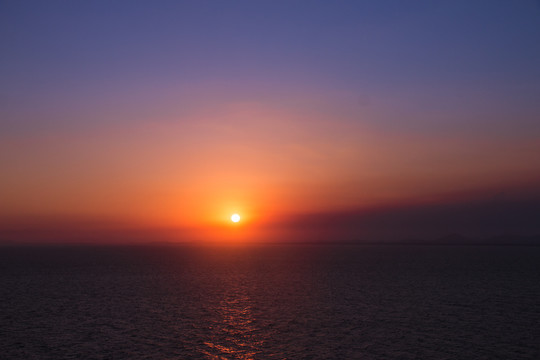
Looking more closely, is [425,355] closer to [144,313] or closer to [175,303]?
[144,313]

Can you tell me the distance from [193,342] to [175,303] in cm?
2145

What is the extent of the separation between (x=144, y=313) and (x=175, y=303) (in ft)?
24.3

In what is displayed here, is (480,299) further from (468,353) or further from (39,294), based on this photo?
(39,294)

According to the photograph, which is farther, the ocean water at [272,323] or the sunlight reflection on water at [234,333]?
the ocean water at [272,323]

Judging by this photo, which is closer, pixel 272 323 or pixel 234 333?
pixel 234 333

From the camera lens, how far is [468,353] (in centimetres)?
2948

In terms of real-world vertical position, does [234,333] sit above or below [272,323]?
above

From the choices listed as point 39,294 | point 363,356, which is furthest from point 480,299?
point 39,294

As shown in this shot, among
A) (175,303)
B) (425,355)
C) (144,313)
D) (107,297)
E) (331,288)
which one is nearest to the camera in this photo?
(425,355)

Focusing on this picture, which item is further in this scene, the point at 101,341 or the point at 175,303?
the point at 175,303

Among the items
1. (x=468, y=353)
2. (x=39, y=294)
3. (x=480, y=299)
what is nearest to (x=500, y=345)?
(x=468, y=353)

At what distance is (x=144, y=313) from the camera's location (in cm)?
4597

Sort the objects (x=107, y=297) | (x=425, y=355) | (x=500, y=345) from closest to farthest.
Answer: (x=425, y=355) < (x=500, y=345) < (x=107, y=297)

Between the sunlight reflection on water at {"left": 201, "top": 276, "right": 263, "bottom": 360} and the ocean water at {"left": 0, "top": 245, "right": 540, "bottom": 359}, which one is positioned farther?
the ocean water at {"left": 0, "top": 245, "right": 540, "bottom": 359}
